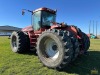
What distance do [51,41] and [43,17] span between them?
2431mm

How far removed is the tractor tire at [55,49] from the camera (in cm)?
614

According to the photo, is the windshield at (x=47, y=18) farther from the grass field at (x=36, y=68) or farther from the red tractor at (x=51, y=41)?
the grass field at (x=36, y=68)

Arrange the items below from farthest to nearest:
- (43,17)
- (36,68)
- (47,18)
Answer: (47,18), (43,17), (36,68)

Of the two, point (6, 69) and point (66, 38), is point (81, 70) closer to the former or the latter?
point (66, 38)

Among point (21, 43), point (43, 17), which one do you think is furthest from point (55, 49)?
point (21, 43)

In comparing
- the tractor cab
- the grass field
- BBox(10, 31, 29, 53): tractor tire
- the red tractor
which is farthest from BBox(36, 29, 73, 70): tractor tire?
BBox(10, 31, 29, 53): tractor tire

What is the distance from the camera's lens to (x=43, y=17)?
9.23m

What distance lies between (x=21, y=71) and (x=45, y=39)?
176cm

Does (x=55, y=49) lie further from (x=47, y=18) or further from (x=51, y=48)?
(x=47, y=18)

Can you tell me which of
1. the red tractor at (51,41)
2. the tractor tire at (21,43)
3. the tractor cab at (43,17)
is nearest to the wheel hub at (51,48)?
the red tractor at (51,41)

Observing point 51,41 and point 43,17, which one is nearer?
point 51,41

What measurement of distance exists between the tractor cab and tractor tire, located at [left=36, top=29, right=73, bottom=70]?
2129 mm

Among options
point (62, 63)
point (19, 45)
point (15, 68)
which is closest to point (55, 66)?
point (62, 63)

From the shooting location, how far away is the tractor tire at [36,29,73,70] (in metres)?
6.14
